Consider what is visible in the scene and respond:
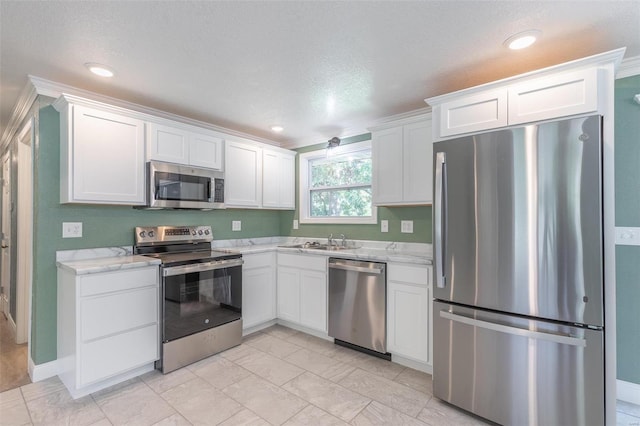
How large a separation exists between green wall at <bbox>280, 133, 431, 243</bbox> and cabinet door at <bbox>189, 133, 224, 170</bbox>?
1.23 m

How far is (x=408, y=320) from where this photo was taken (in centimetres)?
253

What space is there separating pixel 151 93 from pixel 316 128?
5.70 ft

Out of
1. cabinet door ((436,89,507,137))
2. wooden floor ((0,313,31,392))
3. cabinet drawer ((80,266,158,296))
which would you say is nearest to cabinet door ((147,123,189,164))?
cabinet drawer ((80,266,158,296))

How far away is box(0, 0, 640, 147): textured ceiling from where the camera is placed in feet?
5.13

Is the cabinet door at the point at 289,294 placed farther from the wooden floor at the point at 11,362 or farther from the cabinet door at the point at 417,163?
the wooden floor at the point at 11,362

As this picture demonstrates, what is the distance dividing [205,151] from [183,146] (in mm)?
240

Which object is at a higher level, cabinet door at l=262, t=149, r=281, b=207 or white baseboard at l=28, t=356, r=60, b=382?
cabinet door at l=262, t=149, r=281, b=207

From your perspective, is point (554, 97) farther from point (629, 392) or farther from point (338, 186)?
point (338, 186)

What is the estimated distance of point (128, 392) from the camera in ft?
7.27

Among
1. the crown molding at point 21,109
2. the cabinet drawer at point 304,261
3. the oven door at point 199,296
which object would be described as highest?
the crown molding at point 21,109

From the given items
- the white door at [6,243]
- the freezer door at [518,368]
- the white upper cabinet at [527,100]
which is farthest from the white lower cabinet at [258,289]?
the white door at [6,243]

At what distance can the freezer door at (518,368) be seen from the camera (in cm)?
162

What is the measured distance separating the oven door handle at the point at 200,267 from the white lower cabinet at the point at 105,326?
0.11 m

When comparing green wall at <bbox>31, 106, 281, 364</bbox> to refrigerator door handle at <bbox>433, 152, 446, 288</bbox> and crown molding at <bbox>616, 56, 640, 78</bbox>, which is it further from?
crown molding at <bbox>616, 56, 640, 78</bbox>
